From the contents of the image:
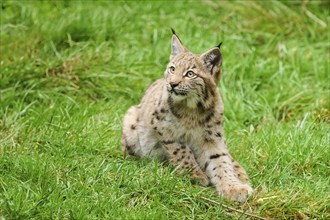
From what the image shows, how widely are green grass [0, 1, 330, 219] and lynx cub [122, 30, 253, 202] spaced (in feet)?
0.52

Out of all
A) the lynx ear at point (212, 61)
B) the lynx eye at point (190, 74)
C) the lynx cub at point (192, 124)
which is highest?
the lynx ear at point (212, 61)

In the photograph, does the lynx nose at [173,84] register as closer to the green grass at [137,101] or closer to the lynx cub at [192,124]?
the lynx cub at [192,124]

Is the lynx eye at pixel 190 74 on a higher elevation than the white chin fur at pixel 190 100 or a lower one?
higher

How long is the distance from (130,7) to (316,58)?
2.25m

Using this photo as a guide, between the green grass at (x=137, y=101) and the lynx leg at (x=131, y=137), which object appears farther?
the lynx leg at (x=131, y=137)

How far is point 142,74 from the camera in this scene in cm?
863

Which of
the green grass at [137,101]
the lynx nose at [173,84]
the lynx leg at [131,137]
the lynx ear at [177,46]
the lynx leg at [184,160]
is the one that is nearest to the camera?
the green grass at [137,101]

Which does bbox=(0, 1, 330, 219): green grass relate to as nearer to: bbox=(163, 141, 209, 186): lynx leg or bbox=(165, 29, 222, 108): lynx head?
bbox=(163, 141, 209, 186): lynx leg

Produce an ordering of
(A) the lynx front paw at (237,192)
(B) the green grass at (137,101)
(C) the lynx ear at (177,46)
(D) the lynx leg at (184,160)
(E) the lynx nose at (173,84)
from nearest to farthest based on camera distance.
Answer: (B) the green grass at (137,101) → (A) the lynx front paw at (237,192) → (E) the lynx nose at (173,84) → (D) the lynx leg at (184,160) → (C) the lynx ear at (177,46)

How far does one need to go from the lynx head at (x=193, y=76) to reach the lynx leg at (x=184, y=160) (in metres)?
0.32

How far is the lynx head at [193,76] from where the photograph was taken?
615 cm

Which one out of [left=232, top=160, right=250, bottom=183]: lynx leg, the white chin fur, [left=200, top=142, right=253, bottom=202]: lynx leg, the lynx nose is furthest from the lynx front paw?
the lynx nose

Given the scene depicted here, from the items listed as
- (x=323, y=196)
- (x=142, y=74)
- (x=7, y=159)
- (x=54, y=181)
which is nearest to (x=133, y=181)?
(x=54, y=181)

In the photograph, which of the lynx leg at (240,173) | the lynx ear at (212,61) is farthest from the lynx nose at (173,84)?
the lynx leg at (240,173)
